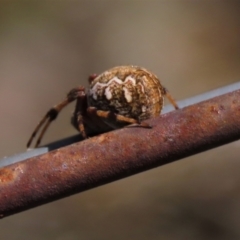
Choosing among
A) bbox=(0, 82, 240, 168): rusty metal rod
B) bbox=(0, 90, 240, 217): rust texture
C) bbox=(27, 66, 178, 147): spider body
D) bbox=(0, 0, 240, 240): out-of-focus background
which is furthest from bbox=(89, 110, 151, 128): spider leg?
bbox=(0, 0, 240, 240): out-of-focus background

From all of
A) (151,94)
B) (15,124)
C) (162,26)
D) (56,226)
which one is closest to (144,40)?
(162,26)

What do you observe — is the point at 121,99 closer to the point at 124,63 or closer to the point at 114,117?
the point at 114,117

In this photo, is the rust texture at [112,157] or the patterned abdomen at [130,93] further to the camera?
the patterned abdomen at [130,93]

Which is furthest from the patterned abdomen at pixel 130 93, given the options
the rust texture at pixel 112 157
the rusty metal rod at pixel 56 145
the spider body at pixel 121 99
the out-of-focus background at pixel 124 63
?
the out-of-focus background at pixel 124 63

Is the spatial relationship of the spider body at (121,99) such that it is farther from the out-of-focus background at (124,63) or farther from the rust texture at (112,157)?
the out-of-focus background at (124,63)

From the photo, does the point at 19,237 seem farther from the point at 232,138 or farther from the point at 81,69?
the point at 232,138

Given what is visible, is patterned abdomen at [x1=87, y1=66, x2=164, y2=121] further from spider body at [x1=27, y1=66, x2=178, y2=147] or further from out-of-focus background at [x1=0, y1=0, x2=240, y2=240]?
out-of-focus background at [x1=0, y1=0, x2=240, y2=240]

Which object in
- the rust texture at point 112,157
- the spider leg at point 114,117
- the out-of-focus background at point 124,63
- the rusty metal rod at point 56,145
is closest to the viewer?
the rust texture at point 112,157
